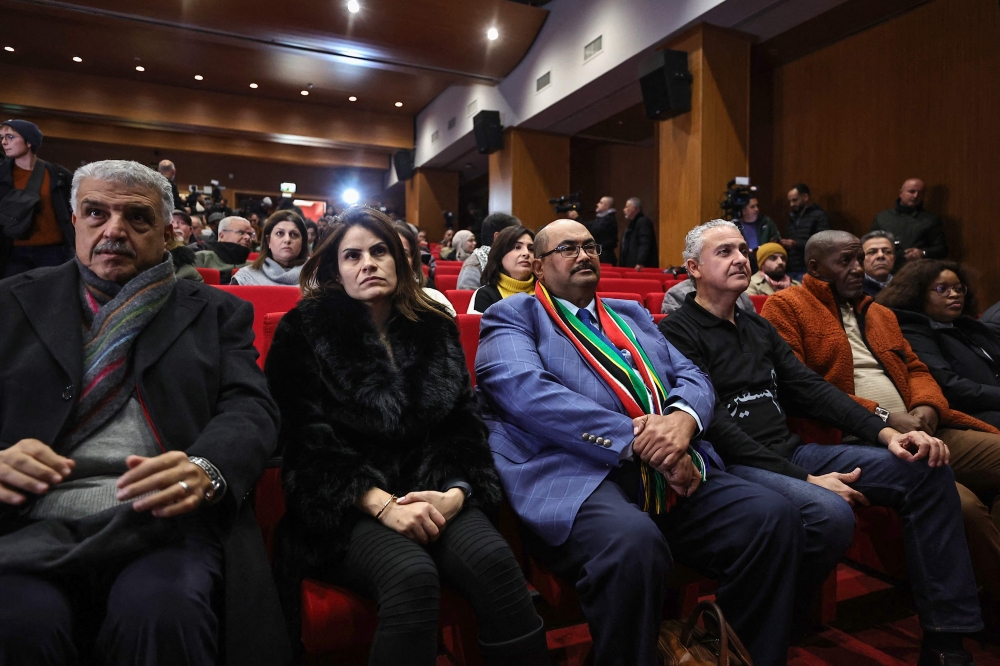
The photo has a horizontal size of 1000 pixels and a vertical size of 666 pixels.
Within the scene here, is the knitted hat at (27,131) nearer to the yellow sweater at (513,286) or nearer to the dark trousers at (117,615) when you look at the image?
the yellow sweater at (513,286)

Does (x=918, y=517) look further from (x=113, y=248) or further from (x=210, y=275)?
(x=210, y=275)

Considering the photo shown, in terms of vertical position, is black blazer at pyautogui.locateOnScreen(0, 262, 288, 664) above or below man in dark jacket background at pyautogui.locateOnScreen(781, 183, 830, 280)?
below

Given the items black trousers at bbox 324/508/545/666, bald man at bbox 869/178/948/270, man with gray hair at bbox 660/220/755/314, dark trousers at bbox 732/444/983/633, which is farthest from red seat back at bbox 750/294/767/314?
bald man at bbox 869/178/948/270

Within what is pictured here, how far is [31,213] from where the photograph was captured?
8.75 ft

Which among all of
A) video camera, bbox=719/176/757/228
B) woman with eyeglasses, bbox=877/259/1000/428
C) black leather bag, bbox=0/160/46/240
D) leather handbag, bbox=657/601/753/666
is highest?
video camera, bbox=719/176/757/228

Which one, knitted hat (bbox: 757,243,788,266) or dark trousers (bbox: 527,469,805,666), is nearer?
dark trousers (bbox: 527,469,805,666)

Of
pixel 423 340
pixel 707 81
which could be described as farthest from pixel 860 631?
pixel 707 81

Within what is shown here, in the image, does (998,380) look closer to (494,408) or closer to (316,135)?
(494,408)

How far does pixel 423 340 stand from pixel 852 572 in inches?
60.5

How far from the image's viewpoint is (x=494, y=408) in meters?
1.51

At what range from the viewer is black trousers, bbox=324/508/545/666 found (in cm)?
101

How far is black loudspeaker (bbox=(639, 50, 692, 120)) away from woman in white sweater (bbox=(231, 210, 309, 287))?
4.24 metres

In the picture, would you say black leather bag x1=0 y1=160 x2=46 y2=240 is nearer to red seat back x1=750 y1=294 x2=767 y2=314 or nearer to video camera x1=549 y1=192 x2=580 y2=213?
red seat back x1=750 y1=294 x2=767 y2=314

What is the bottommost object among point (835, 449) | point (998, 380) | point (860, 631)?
point (860, 631)
